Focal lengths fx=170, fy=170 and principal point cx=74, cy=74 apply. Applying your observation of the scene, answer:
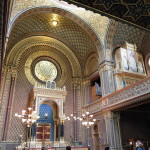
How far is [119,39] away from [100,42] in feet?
5.64

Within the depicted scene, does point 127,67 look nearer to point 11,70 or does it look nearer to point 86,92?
point 86,92

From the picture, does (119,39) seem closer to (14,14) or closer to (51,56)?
(51,56)

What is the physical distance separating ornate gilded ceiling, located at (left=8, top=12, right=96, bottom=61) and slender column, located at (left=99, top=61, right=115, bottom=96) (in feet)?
9.16

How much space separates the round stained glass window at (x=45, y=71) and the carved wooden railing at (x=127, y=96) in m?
5.60

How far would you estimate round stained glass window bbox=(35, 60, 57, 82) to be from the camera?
645 inches

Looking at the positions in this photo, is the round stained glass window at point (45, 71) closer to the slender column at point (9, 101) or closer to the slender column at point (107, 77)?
the slender column at point (9, 101)

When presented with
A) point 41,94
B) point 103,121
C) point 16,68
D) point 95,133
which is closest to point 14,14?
point 16,68

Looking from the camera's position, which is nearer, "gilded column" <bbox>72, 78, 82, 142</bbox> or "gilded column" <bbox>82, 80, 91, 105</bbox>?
"gilded column" <bbox>72, 78, 82, 142</bbox>

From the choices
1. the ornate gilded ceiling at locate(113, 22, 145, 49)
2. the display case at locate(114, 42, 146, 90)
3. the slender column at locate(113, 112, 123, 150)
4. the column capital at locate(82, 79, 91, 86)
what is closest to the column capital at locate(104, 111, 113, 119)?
the slender column at locate(113, 112, 123, 150)

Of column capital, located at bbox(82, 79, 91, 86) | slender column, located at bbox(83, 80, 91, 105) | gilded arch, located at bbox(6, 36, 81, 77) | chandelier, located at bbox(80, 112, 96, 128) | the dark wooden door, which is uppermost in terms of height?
gilded arch, located at bbox(6, 36, 81, 77)

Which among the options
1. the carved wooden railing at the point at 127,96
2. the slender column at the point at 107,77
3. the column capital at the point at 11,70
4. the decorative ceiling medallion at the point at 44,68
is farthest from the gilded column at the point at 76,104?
the column capital at the point at 11,70

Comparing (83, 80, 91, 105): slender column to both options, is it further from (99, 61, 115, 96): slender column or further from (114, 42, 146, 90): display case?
(114, 42, 146, 90): display case

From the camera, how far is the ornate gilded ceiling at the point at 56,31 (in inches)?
576

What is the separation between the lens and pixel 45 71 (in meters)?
16.6
